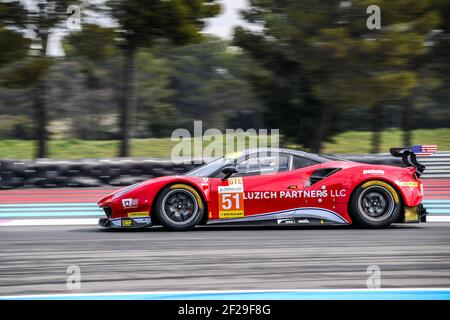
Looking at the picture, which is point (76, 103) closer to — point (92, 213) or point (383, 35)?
point (383, 35)

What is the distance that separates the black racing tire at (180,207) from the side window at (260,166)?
2.11 ft

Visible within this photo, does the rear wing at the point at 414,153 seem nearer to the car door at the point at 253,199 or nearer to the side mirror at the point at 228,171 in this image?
the car door at the point at 253,199

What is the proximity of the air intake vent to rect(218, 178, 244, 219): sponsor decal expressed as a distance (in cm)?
81

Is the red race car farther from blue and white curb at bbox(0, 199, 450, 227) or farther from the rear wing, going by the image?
blue and white curb at bbox(0, 199, 450, 227)

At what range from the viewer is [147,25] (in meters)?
19.6

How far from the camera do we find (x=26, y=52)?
18578 mm

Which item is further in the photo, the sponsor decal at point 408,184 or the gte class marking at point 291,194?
the sponsor decal at point 408,184

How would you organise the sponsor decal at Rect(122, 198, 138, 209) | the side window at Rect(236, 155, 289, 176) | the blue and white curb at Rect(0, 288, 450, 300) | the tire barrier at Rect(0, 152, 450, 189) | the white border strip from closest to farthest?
1. the blue and white curb at Rect(0, 288, 450, 300)
2. the sponsor decal at Rect(122, 198, 138, 209)
3. the side window at Rect(236, 155, 289, 176)
4. the white border strip
5. the tire barrier at Rect(0, 152, 450, 189)

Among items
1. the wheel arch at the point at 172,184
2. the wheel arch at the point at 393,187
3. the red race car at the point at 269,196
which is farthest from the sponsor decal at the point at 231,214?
the wheel arch at the point at 393,187

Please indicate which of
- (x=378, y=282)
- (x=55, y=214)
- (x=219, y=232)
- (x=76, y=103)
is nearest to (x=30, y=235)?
(x=219, y=232)

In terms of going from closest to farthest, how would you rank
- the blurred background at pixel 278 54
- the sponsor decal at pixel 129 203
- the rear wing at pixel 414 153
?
the sponsor decal at pixel 129 203
the rear wing at pixel 414 153
the blurred background at pixel 278 54

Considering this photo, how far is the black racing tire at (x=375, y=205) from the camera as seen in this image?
8.58 m

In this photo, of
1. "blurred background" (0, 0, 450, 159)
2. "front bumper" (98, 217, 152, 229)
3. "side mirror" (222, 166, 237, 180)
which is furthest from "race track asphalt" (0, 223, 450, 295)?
"blurred background" (0, 0, 450, 159)

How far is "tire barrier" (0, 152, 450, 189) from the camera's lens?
14664mm
